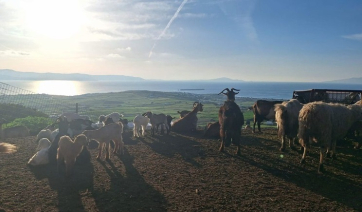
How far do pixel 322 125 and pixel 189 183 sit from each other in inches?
201

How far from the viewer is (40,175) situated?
28.3 ft

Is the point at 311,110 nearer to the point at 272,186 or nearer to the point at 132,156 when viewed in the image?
the point at 272,186

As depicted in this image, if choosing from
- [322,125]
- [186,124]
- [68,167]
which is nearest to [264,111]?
[186,124]

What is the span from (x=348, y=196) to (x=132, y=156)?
784 centimetres

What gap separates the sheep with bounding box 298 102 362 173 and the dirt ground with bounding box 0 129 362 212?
92 cm

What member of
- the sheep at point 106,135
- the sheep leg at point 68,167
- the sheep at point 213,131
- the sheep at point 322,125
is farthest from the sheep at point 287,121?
the sheep leg at point 68,167

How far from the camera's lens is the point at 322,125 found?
8.94 m

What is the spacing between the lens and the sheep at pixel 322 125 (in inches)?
351

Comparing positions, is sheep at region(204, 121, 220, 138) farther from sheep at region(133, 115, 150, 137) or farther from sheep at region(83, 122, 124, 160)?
sheep at region(83, 122, 124, 160)

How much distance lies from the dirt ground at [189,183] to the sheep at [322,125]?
36.2 inches

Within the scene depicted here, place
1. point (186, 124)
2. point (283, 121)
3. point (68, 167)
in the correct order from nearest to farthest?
point (68, 167) → point (283, 121) → point (186, 124)

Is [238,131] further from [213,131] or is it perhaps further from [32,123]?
[32,123]

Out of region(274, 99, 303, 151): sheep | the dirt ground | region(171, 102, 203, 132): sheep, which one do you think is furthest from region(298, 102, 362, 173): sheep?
region(171, 102, 203, 132): sheep

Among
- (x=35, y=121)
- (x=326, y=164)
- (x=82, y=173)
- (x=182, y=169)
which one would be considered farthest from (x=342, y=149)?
(x=35, y=121)
